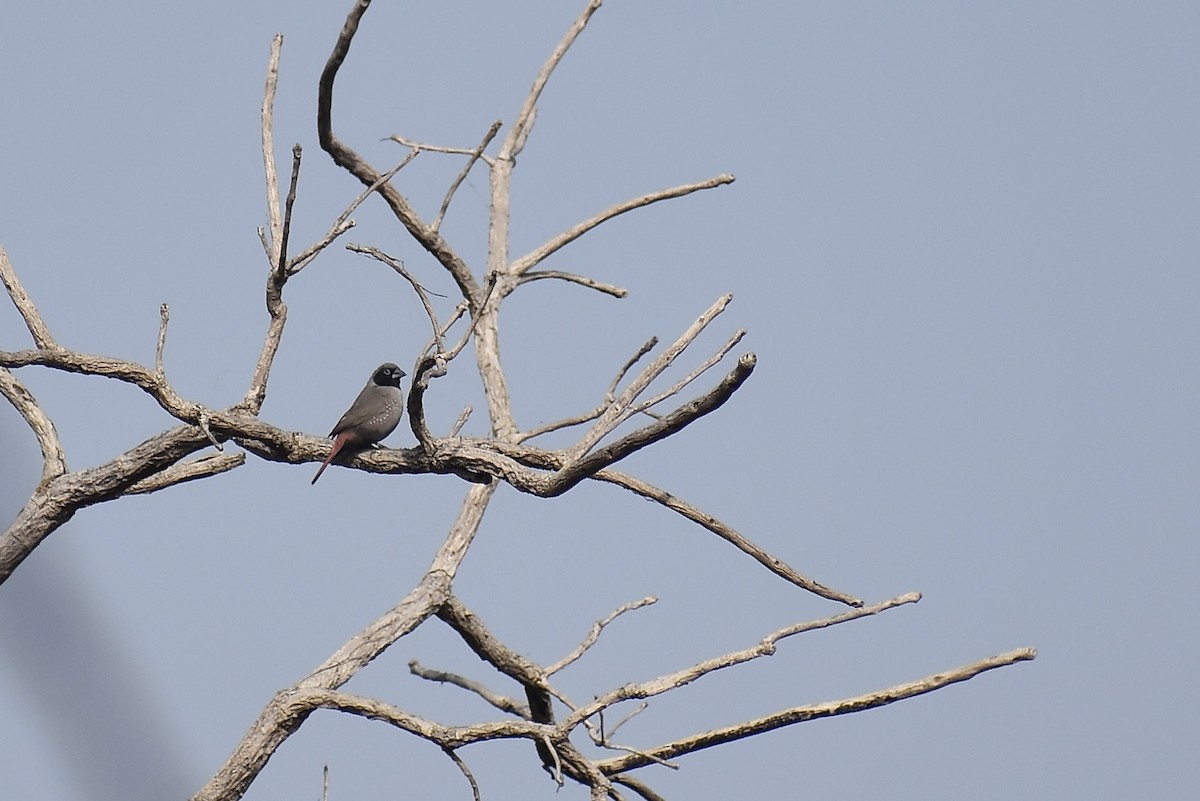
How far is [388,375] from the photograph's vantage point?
8.70m

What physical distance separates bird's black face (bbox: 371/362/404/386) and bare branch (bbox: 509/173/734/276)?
130 cm

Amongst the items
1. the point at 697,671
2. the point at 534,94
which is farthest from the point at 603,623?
the point at 534,94

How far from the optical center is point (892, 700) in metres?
5.75

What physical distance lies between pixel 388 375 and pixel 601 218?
2064mm

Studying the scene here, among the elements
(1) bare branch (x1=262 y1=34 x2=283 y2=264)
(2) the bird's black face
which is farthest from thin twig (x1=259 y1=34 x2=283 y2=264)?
(2) the bird's black face

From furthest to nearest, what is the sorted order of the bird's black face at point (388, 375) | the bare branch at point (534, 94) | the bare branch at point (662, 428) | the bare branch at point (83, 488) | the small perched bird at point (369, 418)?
1. the bare branch at point (534, 94)
2. the bird's black face at point (388, 375)
3. the small perched bird at point (369, 418)
4. the bare branch at point (83, 488)
5. the bare branch at point (662, 428)

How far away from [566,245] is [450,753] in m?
4.74

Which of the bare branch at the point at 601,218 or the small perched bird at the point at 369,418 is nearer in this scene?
the small perched bird at the point at 369,418

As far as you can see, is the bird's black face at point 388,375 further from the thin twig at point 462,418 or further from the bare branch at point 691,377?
the bare branch at point 691,377

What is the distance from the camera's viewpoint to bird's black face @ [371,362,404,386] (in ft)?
28.1

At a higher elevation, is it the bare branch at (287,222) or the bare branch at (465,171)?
the bare branch at (465,171)

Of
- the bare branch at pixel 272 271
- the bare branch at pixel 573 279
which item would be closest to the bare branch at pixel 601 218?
the bare branch at pixel 573 279

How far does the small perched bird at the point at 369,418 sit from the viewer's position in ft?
22.8

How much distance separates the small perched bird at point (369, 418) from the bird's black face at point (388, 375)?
34 centimetres
